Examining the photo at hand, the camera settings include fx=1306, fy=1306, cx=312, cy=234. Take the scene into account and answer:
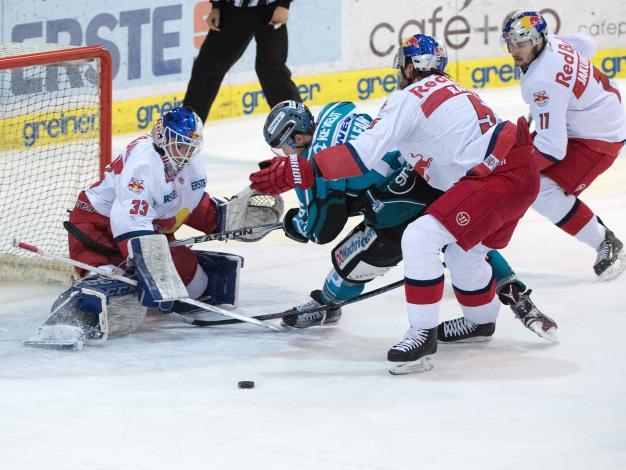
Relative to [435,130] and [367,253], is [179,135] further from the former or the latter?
[435,130]

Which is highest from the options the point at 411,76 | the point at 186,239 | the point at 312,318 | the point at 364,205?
the point at 411,76

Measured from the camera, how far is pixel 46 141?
5469 mm

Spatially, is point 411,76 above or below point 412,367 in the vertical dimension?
above

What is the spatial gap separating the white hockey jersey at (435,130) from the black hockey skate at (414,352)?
1.49 ft

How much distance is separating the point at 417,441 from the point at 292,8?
17.4ft

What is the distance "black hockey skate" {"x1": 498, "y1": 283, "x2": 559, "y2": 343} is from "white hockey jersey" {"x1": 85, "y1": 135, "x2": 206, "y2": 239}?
109 cm

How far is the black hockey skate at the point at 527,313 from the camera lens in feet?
13.0

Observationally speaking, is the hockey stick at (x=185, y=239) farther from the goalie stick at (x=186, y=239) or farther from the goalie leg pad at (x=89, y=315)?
the goalie leg pad at (x=89, y=315)

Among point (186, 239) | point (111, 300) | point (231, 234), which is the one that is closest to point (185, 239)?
point (186, 239)

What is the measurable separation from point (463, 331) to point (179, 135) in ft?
3.51

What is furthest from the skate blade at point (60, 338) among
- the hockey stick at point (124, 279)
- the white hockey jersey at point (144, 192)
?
the white hockey jersey at point (144, 192)

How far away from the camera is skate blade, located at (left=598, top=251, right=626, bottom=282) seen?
4.79m

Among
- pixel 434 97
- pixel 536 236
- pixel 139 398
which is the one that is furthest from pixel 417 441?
pixel 536 236

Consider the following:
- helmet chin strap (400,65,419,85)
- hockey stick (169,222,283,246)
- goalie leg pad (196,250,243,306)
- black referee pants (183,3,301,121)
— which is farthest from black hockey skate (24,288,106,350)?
black referee pants (183,3,301,121)
